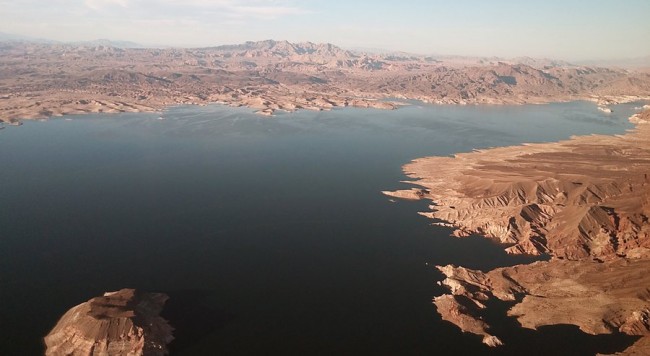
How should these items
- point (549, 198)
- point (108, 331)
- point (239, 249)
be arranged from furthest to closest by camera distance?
point (549, 198) < point (239, 249) < point (108, 331)

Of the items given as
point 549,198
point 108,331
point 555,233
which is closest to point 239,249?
point 108,331

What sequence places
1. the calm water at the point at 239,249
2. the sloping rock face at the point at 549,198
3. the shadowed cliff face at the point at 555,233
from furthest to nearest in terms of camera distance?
the sloping rock face at the point at 549,198 < the shadowed cliff face at the point at 555,233 < the calm water at the point at 239,249

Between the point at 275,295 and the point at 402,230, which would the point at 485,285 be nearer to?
the point at 402,230

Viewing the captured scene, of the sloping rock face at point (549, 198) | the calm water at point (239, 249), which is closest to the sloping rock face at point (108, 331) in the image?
the calm water at point (239, 249)

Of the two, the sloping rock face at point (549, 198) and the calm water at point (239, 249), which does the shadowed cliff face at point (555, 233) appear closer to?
the sloping rock face at point (549, 198)

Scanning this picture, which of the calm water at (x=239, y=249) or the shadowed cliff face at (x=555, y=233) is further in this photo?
the shadowed cliff face at (x=555, y=233)

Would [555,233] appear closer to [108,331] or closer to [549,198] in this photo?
[549,198]
